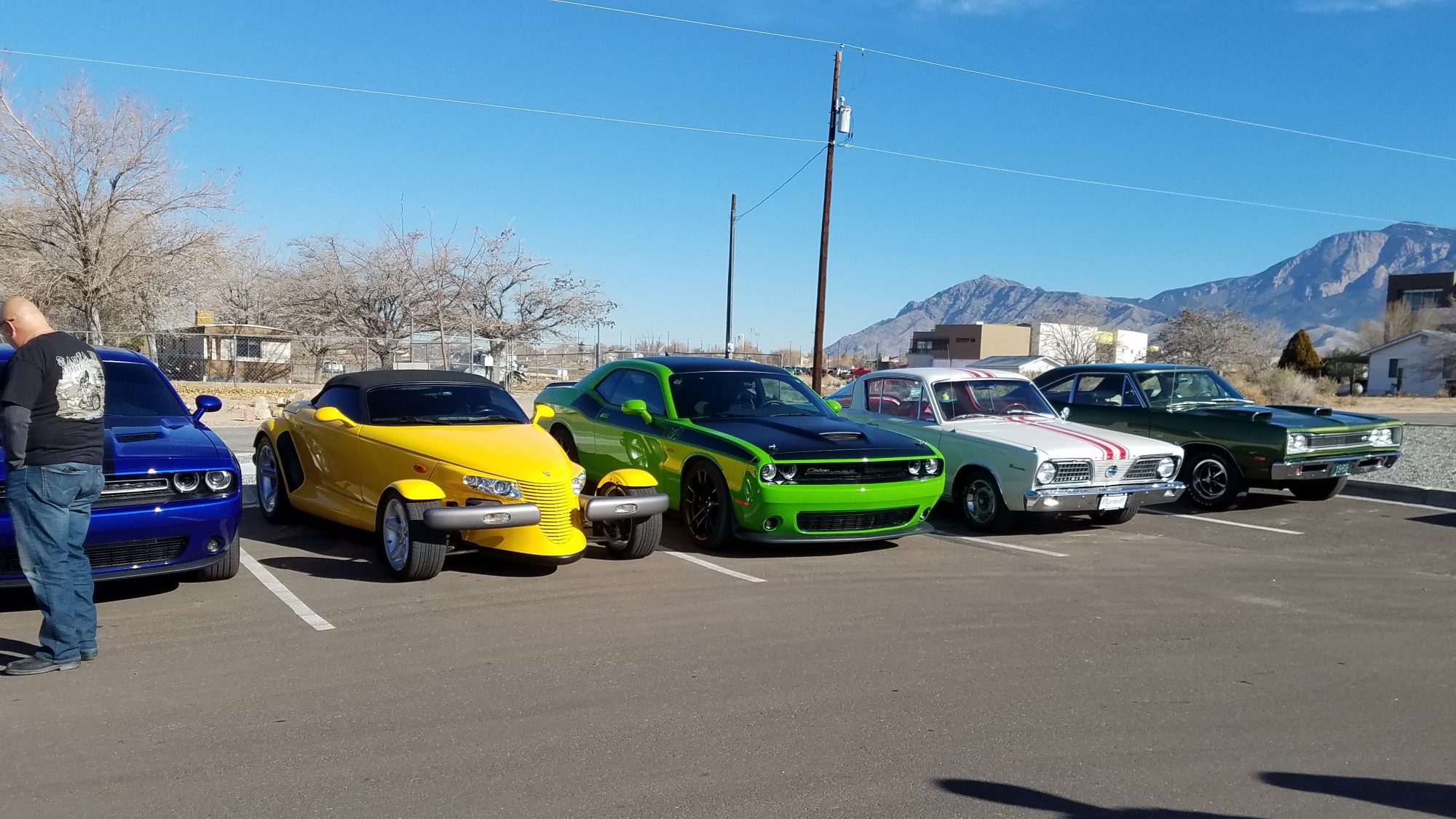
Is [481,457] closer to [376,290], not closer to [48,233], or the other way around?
[48,233]

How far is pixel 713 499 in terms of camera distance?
28.2 ft

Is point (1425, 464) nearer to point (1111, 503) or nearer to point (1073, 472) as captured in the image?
point (1111, 503)

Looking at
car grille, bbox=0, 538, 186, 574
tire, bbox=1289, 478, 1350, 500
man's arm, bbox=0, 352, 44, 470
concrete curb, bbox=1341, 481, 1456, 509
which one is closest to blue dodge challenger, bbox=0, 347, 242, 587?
car grille, bbox=0, 538, 186, 574

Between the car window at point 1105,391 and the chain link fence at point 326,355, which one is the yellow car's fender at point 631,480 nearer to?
the car window at point 1105,391

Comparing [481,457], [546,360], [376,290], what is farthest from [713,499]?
[546,360]

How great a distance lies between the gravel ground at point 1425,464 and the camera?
42.4ft

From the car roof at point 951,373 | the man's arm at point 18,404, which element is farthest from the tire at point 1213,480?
the man's arm at point 18,404

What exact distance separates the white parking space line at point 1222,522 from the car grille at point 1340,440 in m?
1.23

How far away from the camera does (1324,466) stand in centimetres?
1098

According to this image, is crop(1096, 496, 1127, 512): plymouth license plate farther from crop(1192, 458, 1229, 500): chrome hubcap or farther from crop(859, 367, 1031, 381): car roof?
crop(1192, 458, 1229, 500): chrome hubcap

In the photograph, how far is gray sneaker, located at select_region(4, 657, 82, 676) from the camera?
16.6ft

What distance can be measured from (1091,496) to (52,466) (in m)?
7.72

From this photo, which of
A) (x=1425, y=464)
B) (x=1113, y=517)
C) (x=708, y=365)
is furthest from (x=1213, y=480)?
(x=1425, y=464)

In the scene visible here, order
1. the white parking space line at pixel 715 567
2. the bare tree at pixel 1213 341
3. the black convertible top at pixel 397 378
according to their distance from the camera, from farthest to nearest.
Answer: the bare tree at pixel 1213 341, the black convertible top at pixel 397 378, the white parking space line at pixel 715 567
